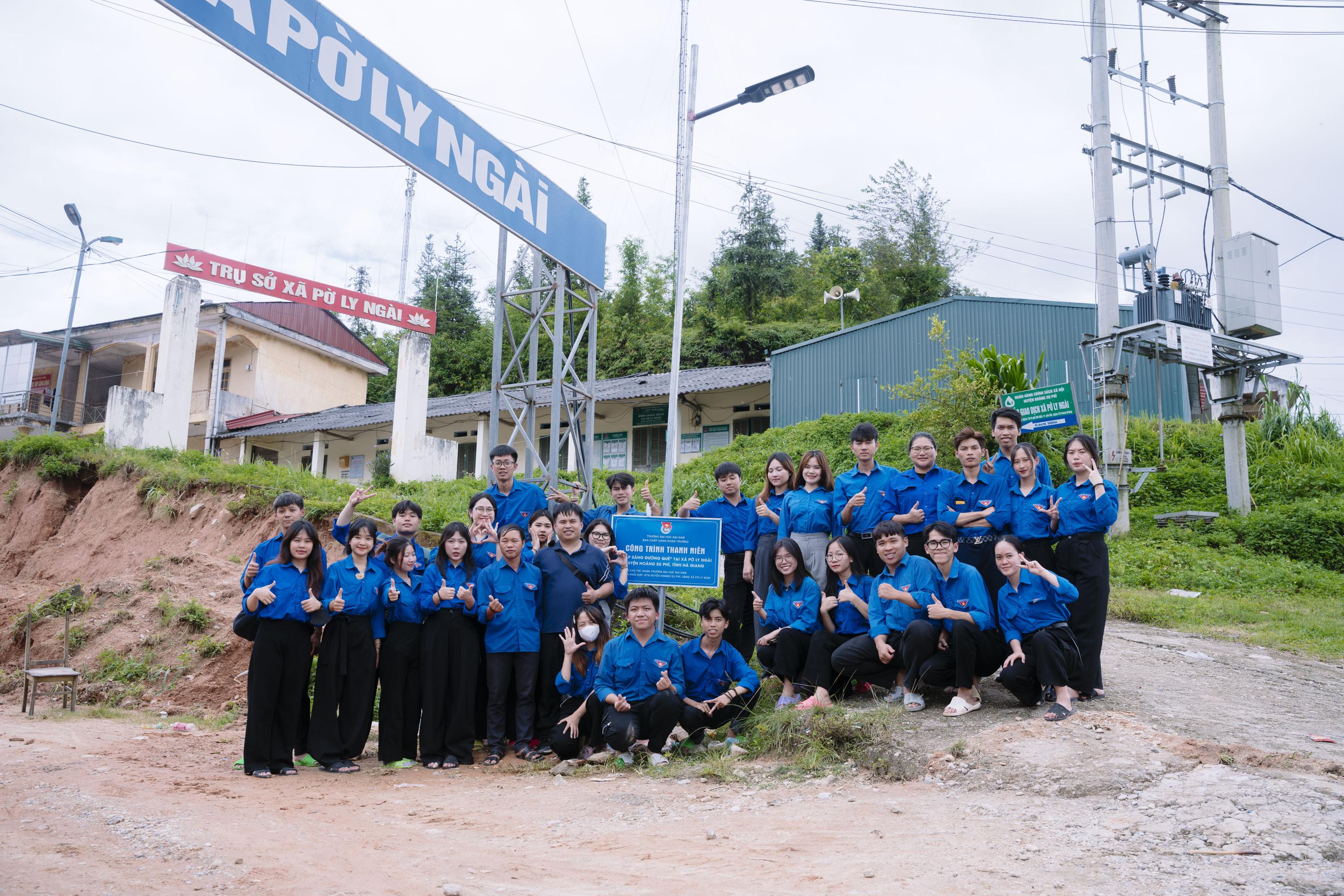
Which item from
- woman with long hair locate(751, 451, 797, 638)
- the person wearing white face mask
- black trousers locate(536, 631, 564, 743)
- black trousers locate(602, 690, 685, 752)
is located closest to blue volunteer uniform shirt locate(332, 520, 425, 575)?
black trousers locate(536, 631, 564, 743)

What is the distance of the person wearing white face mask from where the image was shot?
613 cm

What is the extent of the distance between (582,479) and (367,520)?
4.61m

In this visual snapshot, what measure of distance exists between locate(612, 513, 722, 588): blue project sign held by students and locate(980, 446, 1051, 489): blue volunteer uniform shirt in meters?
1.95

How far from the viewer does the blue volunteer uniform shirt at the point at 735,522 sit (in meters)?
7.21

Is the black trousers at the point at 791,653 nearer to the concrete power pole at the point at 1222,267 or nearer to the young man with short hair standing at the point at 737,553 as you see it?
the young man with short hair standing at the point at 737,553

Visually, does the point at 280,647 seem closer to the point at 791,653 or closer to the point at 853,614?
the point at 791,653

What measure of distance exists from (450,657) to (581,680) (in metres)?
0.92

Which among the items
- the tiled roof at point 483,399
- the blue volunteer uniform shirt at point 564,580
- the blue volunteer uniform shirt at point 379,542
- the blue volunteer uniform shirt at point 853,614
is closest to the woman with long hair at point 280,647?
the blue volunteer uniform shirt at point 379,542

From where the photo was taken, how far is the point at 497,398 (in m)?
10.2

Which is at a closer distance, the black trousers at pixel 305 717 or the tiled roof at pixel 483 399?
the black trousers at pixel 305 717

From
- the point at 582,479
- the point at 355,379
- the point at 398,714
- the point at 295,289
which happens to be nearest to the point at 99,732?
the point at 398,714

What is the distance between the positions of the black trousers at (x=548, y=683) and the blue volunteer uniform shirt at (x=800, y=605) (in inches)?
62.2

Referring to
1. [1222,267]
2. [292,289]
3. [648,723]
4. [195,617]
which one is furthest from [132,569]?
[1222,267]

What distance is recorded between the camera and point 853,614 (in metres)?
6.27
